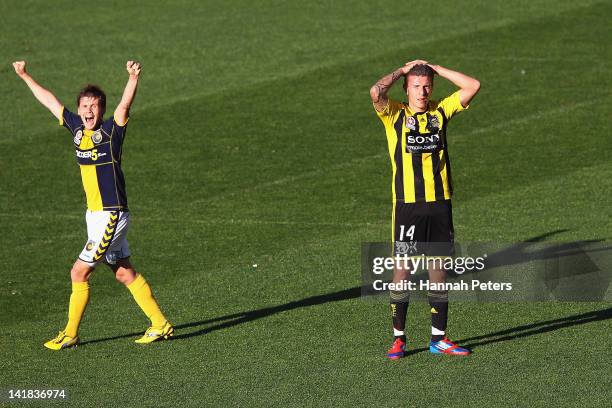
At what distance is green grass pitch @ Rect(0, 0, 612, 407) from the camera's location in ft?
34.8

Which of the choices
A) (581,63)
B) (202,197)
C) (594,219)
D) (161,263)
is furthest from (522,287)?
(581,63)

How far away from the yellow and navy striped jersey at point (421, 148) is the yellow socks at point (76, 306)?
2987 millimetres

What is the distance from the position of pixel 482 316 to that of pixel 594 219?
12.3 feet

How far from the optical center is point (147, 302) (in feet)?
38.5

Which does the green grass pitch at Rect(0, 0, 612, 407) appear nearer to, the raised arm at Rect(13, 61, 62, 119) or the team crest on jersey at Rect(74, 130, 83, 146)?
the team crest on jersey at Rect(74, 130, 83, 146)

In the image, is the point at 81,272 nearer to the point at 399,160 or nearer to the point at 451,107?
the point at 399,160

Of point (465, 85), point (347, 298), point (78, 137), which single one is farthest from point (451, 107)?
point (78, 137)

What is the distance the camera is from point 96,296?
13.3m

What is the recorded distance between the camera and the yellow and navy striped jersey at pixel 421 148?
10812 mm

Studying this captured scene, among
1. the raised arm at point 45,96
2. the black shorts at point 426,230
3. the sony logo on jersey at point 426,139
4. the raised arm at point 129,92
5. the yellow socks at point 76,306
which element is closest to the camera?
the sony logo on jersey at point 426,139

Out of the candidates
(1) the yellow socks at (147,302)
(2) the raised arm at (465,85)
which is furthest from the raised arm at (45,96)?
(2) the raised arm at (465,85)

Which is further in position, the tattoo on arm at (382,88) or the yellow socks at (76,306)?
the yellow socks at (76,306)

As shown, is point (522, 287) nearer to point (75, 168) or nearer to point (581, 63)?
point (75, 168)

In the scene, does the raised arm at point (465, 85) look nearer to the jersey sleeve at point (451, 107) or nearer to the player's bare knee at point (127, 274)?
the jersey sleeve at point (451, 107)
